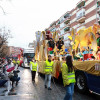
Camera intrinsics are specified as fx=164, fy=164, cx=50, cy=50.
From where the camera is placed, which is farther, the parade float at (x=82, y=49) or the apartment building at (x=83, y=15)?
the apartment building at (x=83, y=15)

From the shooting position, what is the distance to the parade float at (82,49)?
21.8 ft

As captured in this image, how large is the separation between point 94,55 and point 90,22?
1343 inches

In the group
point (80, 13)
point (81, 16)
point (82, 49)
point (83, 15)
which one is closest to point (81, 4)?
A: point (80, 13)

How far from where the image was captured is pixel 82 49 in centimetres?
1084

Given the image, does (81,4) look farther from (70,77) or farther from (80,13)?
(70,77)

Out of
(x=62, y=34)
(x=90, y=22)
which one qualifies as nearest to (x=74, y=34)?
(x=90, y=22)

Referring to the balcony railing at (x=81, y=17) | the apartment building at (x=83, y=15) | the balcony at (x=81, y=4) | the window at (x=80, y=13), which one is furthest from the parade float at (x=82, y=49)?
the balcony at (x=81, y=4)

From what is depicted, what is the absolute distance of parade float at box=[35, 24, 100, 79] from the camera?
666 centimetres

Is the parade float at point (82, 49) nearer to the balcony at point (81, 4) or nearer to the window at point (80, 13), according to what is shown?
the window at point (80, 13)

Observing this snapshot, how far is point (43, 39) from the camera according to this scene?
14.9m

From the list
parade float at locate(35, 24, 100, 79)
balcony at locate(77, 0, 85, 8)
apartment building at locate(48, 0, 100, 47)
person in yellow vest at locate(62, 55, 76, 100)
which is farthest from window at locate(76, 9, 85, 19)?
person in yellow vest at locate(62, 55, 76, 100)

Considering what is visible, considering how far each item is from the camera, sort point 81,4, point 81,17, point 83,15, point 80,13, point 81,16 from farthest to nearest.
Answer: point 81,4 → point 80,13 → point 81,16 → point 81,17 → point 83,15

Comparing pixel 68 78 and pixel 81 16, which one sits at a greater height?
pixel 81 16

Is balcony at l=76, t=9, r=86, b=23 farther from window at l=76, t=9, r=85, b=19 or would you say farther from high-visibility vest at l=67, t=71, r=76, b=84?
high-visibility vest at l=67, t=71, r=76, b=84
